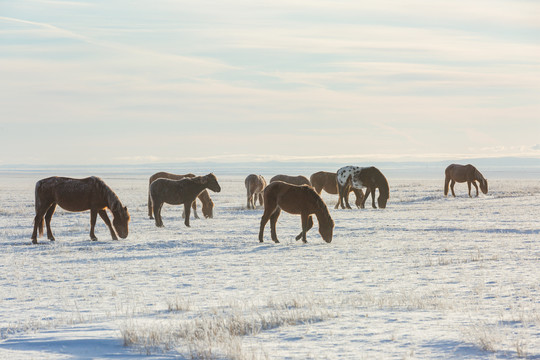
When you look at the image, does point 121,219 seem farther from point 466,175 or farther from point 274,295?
point 466,175

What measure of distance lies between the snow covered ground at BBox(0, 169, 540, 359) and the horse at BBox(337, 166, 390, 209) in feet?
33.7

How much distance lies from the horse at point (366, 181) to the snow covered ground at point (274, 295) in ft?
33.7

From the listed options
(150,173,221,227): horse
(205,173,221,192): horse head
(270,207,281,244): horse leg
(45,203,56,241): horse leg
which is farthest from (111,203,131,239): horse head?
(205,173,221,192): horse head

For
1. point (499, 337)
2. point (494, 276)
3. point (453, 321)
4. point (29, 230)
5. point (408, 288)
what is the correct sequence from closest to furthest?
point (499, 337) → point (453, 321) → point (408, 288) → point (494, 276) → point (29, 230)

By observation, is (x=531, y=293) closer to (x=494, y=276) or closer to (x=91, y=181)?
(x=494, y=276)

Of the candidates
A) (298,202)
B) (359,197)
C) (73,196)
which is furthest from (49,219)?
(359,197)

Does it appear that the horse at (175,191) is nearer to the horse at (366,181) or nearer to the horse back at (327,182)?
the horse at (366,181)

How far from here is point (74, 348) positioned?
7203 mm

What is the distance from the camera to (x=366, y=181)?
31484mm

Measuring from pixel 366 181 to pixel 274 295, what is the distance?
71.4 ft

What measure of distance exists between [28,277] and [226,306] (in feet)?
16.7

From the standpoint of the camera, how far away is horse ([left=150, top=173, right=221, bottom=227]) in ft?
73.5

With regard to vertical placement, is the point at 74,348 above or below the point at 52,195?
below

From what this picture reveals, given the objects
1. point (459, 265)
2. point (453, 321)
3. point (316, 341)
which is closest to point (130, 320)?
point (316, 341)
